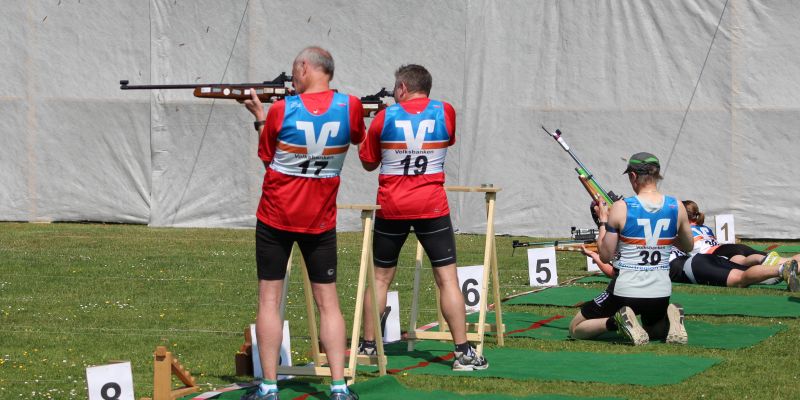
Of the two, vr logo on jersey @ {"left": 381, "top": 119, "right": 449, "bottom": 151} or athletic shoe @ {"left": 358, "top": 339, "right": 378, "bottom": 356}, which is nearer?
vr logo on jersey @ {"left": 381, "top": 119, "right": 449, "bottom": 151}

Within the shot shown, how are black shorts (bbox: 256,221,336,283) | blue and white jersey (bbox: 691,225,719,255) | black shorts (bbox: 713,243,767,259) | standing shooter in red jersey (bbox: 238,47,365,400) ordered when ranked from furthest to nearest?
1. blue and white jersey (bbox: 691,225,719,255)
2. black shorts (bbox: 713,243,767,259)
3. black shorts (bbox: 256,221,336,283)
4. standing shooter in red jersey (bbox: 238,47,365,400)

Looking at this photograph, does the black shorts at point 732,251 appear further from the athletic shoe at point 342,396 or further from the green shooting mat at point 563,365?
the athletic shoe at point 342,396

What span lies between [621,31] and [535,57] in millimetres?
1179

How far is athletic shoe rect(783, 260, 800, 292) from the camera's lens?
10820 millimetres

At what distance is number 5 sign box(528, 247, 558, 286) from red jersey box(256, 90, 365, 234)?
5.47 m

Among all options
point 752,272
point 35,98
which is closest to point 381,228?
point 752,272

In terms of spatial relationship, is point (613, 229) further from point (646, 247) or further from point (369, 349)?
point (369, 349)

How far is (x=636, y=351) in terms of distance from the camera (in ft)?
25.7

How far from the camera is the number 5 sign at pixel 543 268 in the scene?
1135 cm

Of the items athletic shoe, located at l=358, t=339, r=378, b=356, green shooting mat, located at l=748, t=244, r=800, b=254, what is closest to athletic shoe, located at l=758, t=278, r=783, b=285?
green shooting mat, located at l=748, t=244, r=800, b=254

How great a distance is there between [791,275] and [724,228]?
15.1 feet

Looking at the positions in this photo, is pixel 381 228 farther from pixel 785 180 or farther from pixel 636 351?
pixel 785 180

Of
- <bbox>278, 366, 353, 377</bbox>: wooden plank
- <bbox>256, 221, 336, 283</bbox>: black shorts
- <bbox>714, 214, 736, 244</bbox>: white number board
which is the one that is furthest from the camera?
<bbox>714, 214, 736, 244</bbox>: white number board

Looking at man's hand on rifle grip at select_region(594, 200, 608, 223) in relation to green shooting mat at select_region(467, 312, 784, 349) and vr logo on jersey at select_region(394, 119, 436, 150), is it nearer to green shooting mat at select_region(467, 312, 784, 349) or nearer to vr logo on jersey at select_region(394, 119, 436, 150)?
green shooting mat at select_region(467, 312, 784, 349)
